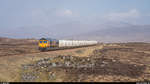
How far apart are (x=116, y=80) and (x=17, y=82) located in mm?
9676

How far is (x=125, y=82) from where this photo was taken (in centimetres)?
1560

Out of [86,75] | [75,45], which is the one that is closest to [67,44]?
[75,45]

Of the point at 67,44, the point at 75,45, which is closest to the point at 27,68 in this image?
the point at 67,44

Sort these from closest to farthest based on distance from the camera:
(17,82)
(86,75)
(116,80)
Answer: (17,82)
(116,80)
(86,75)

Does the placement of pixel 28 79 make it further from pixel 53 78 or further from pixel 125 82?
pixel 125 82

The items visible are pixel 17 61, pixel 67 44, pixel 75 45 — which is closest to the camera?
pixel 17 61

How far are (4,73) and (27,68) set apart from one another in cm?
317

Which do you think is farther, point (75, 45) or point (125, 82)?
point (75, 45)

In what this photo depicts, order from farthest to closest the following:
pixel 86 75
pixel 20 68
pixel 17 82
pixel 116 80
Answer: pixel 20 68 → pixel 86 75 → pixel 116 80 → pixel 17 82

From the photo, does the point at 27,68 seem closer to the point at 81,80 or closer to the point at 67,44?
the point at 81,80

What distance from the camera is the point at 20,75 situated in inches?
687

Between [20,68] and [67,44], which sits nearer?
[20,68]

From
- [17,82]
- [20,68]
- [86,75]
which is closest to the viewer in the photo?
[17,82]

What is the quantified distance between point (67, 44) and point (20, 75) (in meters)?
36.6
